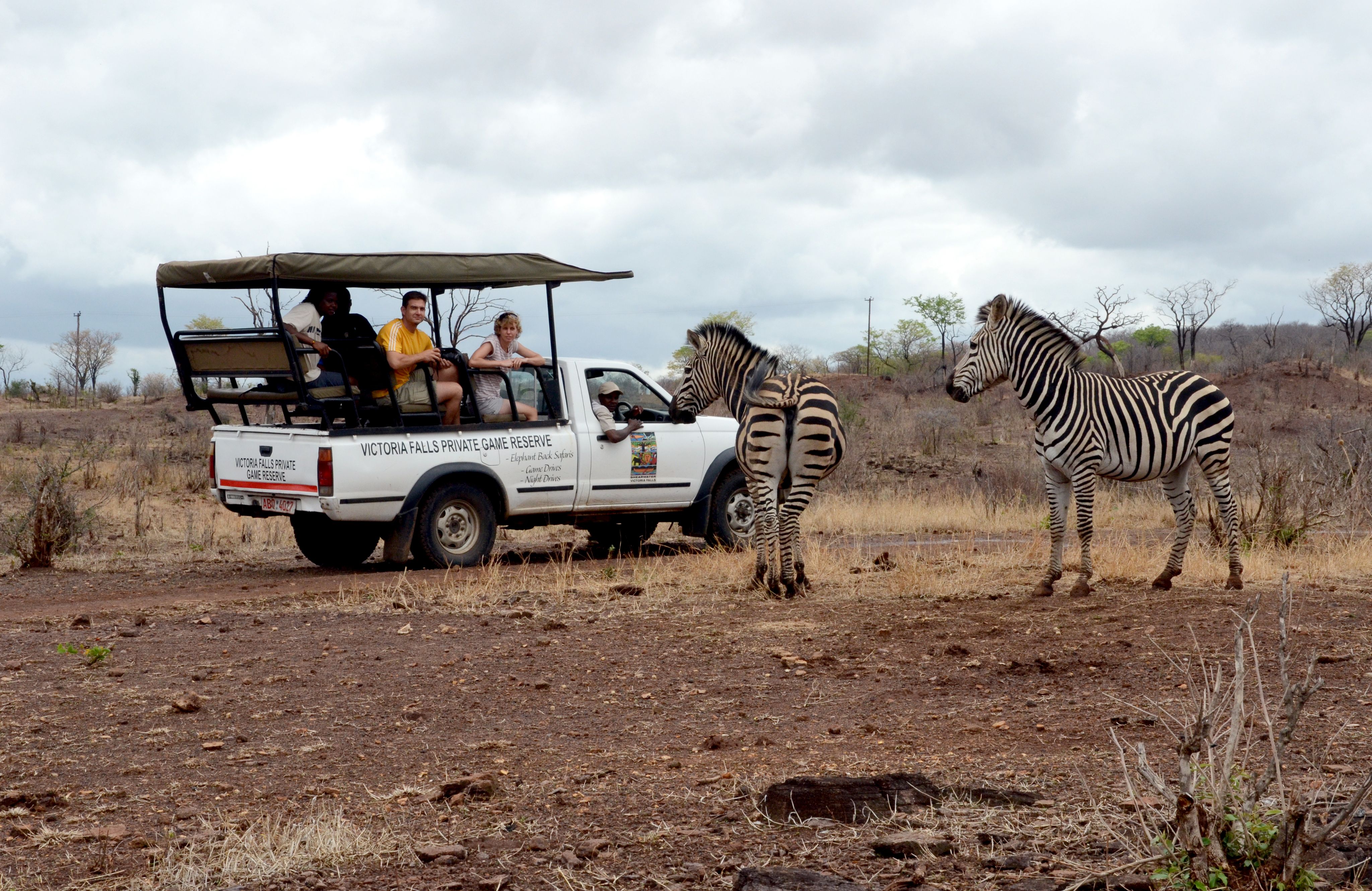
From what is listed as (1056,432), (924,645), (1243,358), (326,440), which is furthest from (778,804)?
(1243,358)

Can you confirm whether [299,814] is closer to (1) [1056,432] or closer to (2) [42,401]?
(1) [1056,432]

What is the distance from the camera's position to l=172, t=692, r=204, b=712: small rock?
614 centimetres

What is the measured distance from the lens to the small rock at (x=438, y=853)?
13.2 ft

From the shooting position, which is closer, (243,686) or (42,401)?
(243,686)

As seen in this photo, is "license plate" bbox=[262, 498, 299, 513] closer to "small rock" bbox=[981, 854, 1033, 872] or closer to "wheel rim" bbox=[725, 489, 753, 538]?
"wheel rim" bbox=[725, 489, 753, 538]

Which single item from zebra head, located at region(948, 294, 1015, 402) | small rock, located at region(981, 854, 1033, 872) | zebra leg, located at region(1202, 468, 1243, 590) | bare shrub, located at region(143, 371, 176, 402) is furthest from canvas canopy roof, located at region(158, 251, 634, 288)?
bare shrub, located at region(143, 371, 176, 402)

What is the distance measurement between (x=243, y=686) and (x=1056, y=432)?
19.5 feet

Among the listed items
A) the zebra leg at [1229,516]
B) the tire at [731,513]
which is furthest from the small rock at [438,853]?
the tire at [731,513]

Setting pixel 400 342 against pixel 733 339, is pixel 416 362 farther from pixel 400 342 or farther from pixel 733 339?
pixel 733 339

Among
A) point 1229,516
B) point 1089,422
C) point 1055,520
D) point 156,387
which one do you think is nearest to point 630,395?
point 1055,520

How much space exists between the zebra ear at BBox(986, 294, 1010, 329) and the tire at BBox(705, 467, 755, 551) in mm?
4144

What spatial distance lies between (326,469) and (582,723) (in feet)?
17.4

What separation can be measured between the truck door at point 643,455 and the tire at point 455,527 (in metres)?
1.14

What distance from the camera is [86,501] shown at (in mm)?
17703
